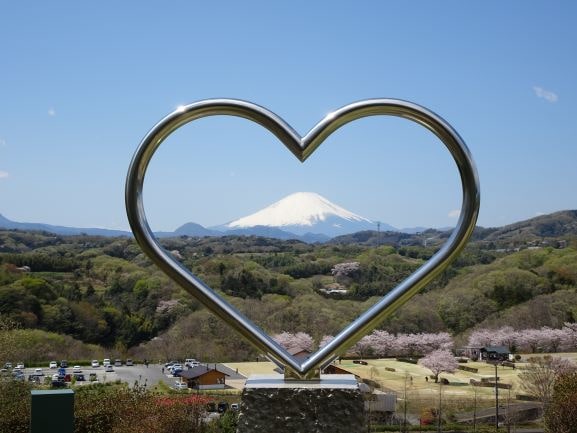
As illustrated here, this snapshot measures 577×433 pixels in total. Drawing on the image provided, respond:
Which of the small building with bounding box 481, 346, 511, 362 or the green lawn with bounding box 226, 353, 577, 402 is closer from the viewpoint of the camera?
the green lawn with bounding box 226, 353, 577, 402

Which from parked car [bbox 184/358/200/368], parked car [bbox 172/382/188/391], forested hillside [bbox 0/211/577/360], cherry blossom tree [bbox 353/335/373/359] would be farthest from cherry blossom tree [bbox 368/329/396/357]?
parked car [bbox 172/382/188/391]

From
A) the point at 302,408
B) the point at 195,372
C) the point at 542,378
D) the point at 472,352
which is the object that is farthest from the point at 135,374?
the point at 302,408

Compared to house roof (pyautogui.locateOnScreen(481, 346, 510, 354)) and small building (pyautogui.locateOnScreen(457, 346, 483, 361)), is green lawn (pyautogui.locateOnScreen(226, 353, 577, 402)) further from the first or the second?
house roof (pyautogui.locateOnScreen(481, 346, 510, 354))

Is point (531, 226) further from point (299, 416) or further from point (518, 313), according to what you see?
point (299, 416)

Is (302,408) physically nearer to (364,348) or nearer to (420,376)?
(420,376)

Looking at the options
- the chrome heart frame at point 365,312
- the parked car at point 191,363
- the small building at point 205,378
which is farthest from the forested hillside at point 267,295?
the chrome heart frame at point 365,312

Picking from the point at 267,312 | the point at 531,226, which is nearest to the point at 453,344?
the point at 267,312

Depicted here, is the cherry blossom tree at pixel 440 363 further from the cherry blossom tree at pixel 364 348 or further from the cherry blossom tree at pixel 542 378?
the cherry blossom tree at pixel 364 348
